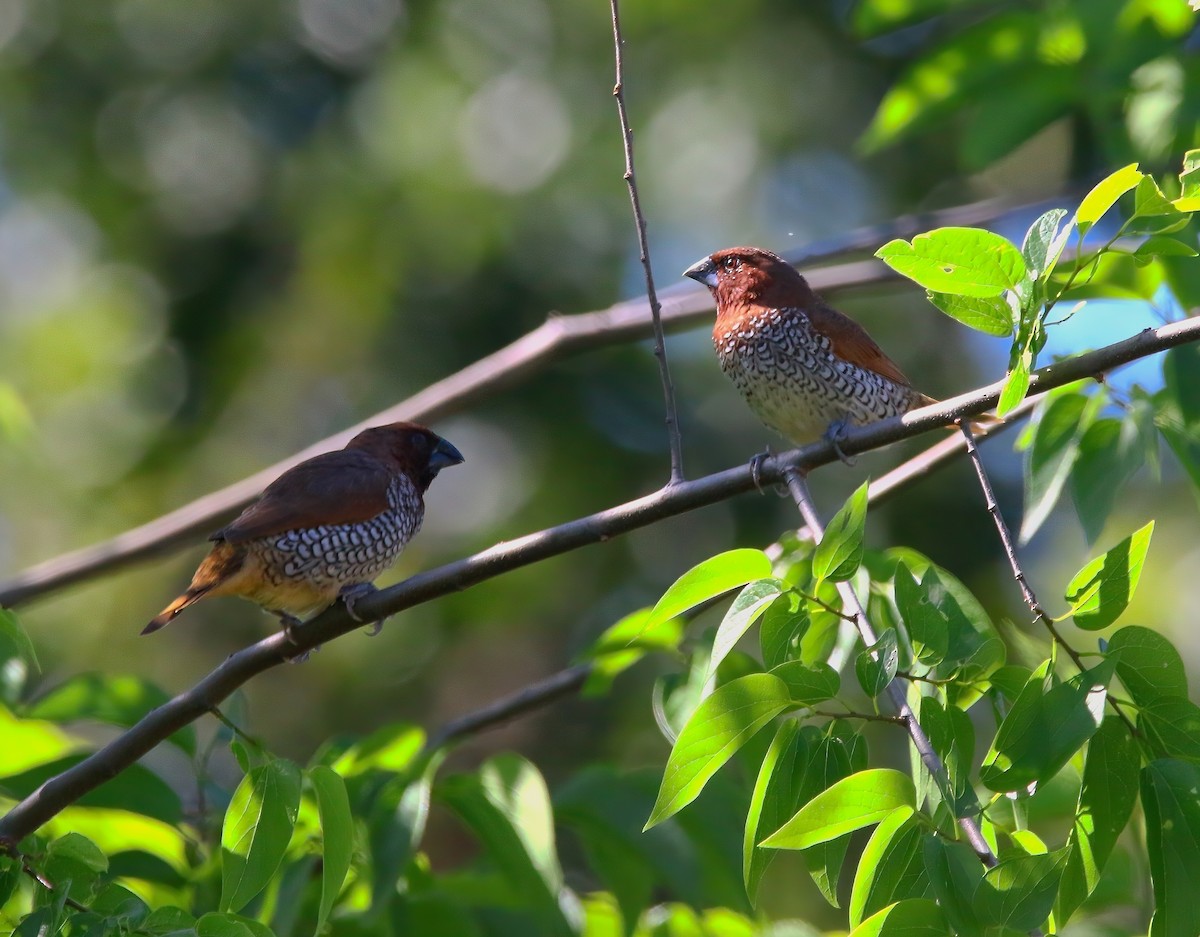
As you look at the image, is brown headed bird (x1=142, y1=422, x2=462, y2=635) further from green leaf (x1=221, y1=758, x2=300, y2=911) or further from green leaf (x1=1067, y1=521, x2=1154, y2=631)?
green leaf (x1=1067, y1=521, x2=1154, y2=631)

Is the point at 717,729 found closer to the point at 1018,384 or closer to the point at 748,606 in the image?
the point at 748,606

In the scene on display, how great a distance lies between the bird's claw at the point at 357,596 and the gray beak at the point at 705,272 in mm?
1876

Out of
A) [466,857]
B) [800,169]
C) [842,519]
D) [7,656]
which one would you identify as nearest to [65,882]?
[7,656]

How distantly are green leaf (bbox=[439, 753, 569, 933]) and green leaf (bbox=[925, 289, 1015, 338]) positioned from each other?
168cm

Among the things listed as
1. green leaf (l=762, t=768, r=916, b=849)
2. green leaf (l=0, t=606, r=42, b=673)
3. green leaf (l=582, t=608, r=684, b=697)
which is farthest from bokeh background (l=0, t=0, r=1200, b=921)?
green leaf (l=762, t=768, r=916, b=849)

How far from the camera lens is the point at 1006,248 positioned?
85.0 inches

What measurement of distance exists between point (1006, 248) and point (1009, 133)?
2.32 m

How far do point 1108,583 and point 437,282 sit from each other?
6972 mm

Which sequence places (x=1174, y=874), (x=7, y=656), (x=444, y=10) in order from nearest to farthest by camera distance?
1. (x=1174, y=874)
2. (x=7, y=656)
3. (x=444, y=10)

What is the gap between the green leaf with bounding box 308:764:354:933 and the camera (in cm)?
247

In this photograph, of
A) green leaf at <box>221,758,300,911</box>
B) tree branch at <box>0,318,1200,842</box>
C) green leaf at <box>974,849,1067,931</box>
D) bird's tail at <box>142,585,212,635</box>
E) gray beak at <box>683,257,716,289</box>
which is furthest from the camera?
gray beak at <box>683,257,716,289</box>

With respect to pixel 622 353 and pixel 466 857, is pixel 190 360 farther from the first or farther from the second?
pixel 466 857

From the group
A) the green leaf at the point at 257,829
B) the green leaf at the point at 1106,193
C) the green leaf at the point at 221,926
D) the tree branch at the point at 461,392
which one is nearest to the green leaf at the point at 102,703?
the tree branch at the point at 461,392

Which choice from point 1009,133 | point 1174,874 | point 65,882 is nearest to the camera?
point 1174,874
